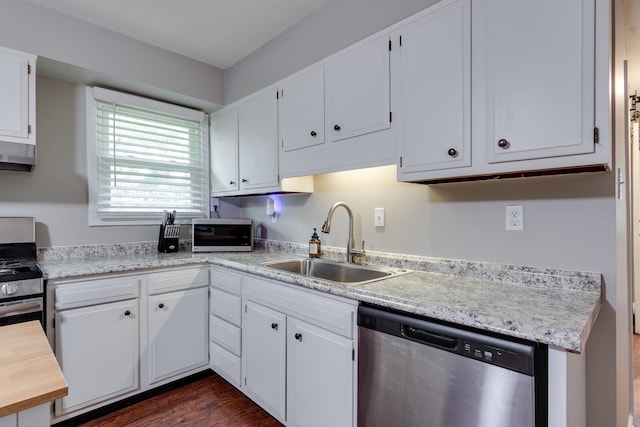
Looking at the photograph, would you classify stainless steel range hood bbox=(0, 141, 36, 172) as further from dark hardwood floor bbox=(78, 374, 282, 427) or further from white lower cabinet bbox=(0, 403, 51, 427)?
white lower cabinet bbox=(0, 403, 51, 427)

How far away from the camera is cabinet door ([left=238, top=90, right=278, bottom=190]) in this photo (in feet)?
7.73

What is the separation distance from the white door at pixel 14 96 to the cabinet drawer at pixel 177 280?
3.64ft

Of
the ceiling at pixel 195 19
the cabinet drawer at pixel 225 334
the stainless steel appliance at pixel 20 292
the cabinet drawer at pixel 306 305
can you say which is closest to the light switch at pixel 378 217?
the cabinet drawer at pixel 306 305

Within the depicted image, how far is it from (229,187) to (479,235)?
196 centimetres

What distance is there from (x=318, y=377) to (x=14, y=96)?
7.46 feet

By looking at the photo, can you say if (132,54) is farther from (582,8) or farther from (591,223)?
(591,223)

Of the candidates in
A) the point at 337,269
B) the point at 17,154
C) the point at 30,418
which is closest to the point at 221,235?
the point at 337,269

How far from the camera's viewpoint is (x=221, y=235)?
2721mm

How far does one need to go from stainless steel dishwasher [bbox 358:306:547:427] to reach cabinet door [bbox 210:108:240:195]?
1.81 meters

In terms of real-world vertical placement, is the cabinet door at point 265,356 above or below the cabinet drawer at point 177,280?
below

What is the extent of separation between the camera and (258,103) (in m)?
2.48

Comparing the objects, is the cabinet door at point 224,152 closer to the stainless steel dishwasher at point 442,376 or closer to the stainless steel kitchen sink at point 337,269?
the stainless steel kitchen sink at point 337,269

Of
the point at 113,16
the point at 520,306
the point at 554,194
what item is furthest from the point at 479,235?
the point at 113,16

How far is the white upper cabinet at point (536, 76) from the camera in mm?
1133
